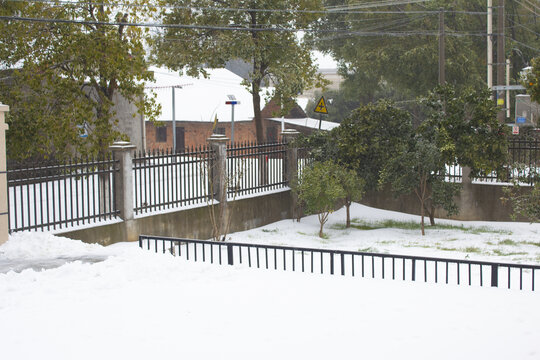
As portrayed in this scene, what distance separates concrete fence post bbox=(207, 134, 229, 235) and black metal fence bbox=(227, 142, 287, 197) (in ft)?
0.88

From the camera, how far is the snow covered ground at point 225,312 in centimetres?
723

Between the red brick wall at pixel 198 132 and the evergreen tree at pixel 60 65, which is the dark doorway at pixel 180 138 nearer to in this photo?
the red brick wall at pixel 198 132

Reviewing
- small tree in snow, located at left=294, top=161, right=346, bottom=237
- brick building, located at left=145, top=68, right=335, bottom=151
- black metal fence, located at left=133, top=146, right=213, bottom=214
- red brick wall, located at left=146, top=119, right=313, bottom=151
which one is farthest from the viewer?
red brick wall, located at left=146, top=119, right=313, bottom=151

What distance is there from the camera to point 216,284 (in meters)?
9.95

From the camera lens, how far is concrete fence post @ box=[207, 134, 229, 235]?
1675 centimetres

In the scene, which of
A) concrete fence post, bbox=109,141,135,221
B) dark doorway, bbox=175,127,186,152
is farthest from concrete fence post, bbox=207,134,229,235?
dark doorway, bbox=175,127,186,152

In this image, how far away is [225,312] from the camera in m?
8.52

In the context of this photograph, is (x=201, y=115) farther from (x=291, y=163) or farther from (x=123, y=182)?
(x=123, y=182)

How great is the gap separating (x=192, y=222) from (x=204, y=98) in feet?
104

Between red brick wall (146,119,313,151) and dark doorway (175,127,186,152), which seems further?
dark doorway (175,127,186,152)

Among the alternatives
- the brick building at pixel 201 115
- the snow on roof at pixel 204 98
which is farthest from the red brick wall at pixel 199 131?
the snow on roof at pixel 204 98

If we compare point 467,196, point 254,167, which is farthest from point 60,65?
point 467,196

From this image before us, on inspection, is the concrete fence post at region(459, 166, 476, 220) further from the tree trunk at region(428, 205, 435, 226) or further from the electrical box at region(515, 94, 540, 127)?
the electrical box at region(515, 94, 540, 127)

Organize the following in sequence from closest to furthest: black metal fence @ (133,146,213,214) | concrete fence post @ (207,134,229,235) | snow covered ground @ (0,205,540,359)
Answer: snow covered ground @ (0,205,540,359) < black metal fence @ (133,146,213,214) < concrete fence post @ (207,134,229,235)
